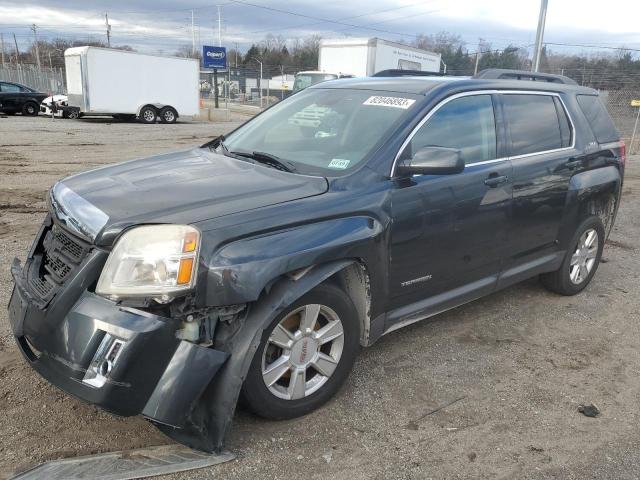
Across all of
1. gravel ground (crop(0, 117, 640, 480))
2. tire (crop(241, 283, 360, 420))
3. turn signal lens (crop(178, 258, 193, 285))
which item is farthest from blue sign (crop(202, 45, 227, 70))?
Result: turn signal lens (crop(178, 258, 193, 285))

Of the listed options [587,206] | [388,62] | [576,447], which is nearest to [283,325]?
[576,447]

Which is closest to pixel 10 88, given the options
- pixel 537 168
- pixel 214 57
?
pixel 214 57

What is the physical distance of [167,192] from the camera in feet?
9.58

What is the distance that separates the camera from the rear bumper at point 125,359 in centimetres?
242

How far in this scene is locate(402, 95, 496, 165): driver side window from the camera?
354 cm

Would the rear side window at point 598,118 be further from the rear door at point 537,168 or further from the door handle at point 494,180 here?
the door handle at point 494,180

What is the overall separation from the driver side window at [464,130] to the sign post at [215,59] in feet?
113

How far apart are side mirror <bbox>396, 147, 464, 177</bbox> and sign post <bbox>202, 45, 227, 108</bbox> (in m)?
35.2

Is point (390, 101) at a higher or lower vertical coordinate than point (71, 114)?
higher

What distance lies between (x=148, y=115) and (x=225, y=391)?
23691 mm

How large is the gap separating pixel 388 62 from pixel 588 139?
17.6 meters

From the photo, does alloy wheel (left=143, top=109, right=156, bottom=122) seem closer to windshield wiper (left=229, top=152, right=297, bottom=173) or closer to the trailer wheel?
the trailer wheel

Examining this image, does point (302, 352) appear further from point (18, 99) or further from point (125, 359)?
point (18, 99)

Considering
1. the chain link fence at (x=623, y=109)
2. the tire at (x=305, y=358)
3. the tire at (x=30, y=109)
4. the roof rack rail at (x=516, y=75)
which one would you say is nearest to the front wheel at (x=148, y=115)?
the tire at (x=30, y=109)
